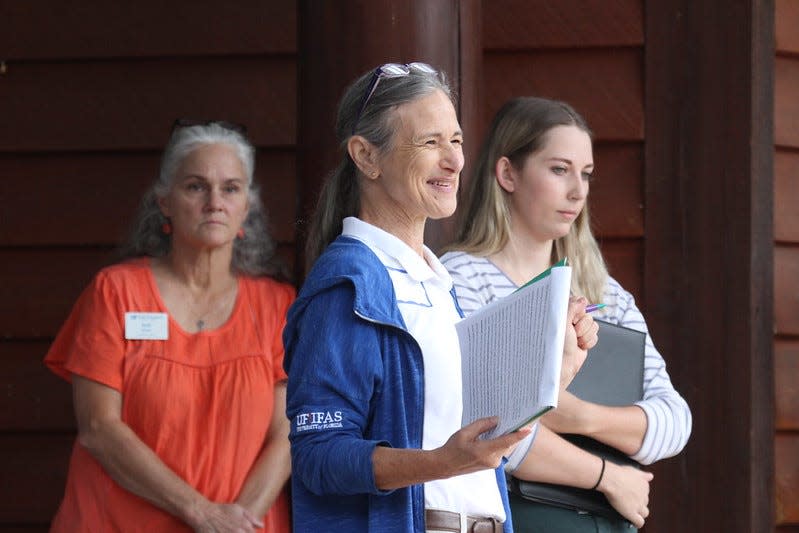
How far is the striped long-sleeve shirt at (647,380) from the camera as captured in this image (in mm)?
2703

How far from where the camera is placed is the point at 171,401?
127 inches

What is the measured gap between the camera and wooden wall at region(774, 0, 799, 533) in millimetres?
3873

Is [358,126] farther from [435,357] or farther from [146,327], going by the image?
[146,327]

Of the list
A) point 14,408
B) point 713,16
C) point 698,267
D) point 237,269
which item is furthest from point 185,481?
point 713,16

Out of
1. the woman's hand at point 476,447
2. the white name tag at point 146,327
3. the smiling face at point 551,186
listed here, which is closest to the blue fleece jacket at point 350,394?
the woman's hand at point 476,447

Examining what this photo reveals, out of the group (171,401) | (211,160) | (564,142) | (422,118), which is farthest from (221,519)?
(422,118)

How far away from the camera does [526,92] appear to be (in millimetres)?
3912

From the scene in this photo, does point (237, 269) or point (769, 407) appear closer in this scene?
point (237, 269)

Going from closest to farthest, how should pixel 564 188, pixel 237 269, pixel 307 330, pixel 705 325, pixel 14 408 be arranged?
1. pixel 307 330
2. pixel 564 188
3. pixel 237 269
4. pixel 705 325
5. pixel 14 408

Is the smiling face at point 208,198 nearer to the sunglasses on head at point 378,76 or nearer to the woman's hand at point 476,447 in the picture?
the sunglasses on head at point 378,76

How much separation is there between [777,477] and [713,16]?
136cm

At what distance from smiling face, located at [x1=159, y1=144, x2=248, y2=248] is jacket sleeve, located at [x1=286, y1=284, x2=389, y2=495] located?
1533mm

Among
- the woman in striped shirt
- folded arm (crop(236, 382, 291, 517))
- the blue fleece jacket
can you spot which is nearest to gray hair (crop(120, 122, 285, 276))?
folded arm (crop(236, 382, 291, 517))

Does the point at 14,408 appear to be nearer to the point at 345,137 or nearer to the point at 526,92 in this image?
the point at 526,92
